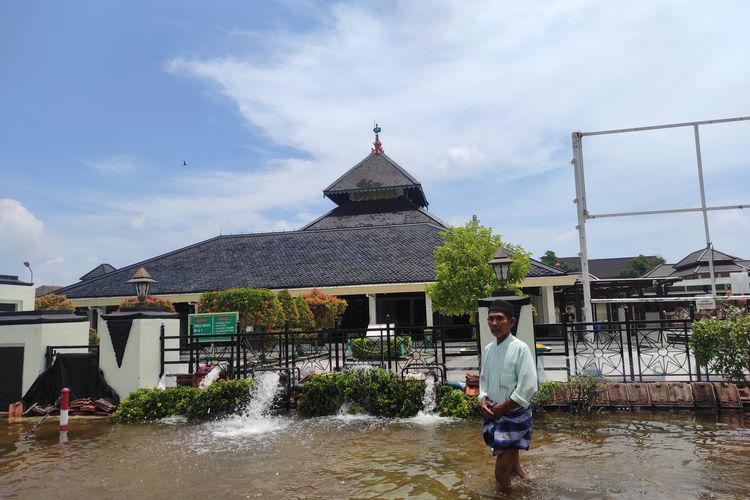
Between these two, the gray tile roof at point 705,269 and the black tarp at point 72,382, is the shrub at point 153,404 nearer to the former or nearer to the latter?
the black tarp at point 72,382

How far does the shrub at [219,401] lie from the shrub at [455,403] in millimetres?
3593

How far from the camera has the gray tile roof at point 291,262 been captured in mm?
24438

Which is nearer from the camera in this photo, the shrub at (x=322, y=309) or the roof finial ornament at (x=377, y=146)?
the shrub at (x=322, y=309)

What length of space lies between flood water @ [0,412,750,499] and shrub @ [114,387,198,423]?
0.64 m

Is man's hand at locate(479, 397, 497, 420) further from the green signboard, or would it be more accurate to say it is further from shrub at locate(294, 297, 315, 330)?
shrub at locate(294, 297, 315, 330)

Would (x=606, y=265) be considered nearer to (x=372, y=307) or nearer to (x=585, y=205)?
(x=372, y=307)

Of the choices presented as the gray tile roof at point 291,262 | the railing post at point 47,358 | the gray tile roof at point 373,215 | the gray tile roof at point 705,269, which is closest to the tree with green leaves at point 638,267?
the gray tile roof at point 705,269

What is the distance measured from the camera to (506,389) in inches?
175

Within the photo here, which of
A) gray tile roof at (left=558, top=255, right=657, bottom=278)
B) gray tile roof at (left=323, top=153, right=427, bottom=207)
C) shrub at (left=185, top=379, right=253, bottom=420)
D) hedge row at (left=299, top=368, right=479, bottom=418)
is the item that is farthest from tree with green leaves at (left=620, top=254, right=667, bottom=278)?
shrub at (left=185, top=379, right=253, bottom=420)

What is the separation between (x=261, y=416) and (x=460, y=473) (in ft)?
16.0

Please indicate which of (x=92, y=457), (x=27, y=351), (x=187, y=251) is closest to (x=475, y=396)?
(x=92, y=457)

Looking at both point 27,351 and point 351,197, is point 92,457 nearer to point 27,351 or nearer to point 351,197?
point 27,351

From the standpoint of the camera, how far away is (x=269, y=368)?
10117 mm

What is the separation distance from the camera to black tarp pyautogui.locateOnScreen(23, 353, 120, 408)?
33.5 feet
